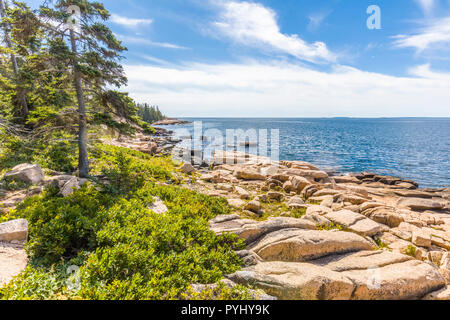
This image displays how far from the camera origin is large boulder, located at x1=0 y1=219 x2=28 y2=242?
17.5 ft

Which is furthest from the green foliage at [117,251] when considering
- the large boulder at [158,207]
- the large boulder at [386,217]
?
the large boulder at [386,217]

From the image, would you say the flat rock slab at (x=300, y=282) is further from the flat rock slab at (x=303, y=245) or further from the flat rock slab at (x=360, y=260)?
the flat rock slab at (x=303, y=245)

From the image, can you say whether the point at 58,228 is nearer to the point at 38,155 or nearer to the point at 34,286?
the point at 34,286

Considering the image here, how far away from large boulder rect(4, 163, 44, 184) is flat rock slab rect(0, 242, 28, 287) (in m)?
5.44

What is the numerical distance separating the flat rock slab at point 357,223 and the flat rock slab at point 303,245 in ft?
6.91

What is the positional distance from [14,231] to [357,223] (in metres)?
12.3

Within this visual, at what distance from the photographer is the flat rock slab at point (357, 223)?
853 cm

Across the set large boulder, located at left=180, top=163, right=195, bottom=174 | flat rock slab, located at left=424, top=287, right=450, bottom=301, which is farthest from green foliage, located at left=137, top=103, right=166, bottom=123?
flat rock slab, located at left=424, top=287, right=450, bottom=301

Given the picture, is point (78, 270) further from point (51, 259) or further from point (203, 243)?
point (203, 243)

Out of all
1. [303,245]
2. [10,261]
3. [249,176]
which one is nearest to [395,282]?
[303,245]

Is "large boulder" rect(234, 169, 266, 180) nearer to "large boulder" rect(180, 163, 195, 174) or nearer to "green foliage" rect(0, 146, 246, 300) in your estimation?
"large boulder" rect(180, 163, 195, 174)

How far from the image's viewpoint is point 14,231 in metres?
5.37
